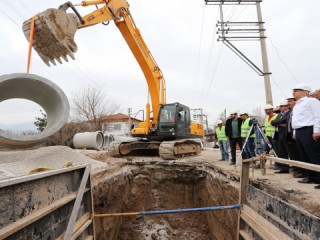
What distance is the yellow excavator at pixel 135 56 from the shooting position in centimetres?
588

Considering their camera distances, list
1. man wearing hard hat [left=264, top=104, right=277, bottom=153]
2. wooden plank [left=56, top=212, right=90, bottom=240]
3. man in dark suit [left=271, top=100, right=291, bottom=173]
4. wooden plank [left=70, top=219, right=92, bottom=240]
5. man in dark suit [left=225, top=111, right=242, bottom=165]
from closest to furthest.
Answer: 1. wooden plank [left=56, top=212, right=90, bottom=240]
2. wooden plank [left=70, top=219, right=92, bottom=240]
3. man in dark suit [left=271, top=100, right=291, bottom=173]
4. man wearing hard hat [left=264, top=104, right=277, bottom=153]
5. man in dark suit [left=225, top=111, right=242, bottom=165]

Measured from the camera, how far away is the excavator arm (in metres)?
5.83

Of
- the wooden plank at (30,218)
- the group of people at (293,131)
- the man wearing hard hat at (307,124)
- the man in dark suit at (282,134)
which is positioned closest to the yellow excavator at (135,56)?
the group of people at (293,131)

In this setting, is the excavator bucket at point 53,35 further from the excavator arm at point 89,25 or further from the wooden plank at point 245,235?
the wooden plank at point 245,235

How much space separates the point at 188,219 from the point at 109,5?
→ 7024 mm

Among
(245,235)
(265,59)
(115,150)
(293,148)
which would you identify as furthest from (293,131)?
(115,150)

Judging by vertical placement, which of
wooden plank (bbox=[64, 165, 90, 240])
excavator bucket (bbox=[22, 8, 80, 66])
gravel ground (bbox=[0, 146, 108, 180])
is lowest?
wooden plank (bbox=[64, 165, 90, 240])

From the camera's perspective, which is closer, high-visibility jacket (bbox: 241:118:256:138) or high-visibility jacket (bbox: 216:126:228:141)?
high-visibility jacket (bbox: 241:118:256:138)

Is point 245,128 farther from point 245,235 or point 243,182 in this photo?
point 245,235

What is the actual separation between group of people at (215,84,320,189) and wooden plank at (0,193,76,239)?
3588 mm

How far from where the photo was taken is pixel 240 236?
4207mm

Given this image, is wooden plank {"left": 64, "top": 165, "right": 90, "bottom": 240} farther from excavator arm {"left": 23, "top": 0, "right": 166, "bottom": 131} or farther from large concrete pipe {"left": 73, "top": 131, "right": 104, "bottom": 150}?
large concrete pipe {"left": 73, "top": 131, "right": 104, "bottom": 150}

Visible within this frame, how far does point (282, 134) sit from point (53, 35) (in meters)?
5.31

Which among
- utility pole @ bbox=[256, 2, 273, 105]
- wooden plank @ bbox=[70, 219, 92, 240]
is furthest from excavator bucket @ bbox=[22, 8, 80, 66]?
utility pole @ bbox=[256, 2, 273, 105]
